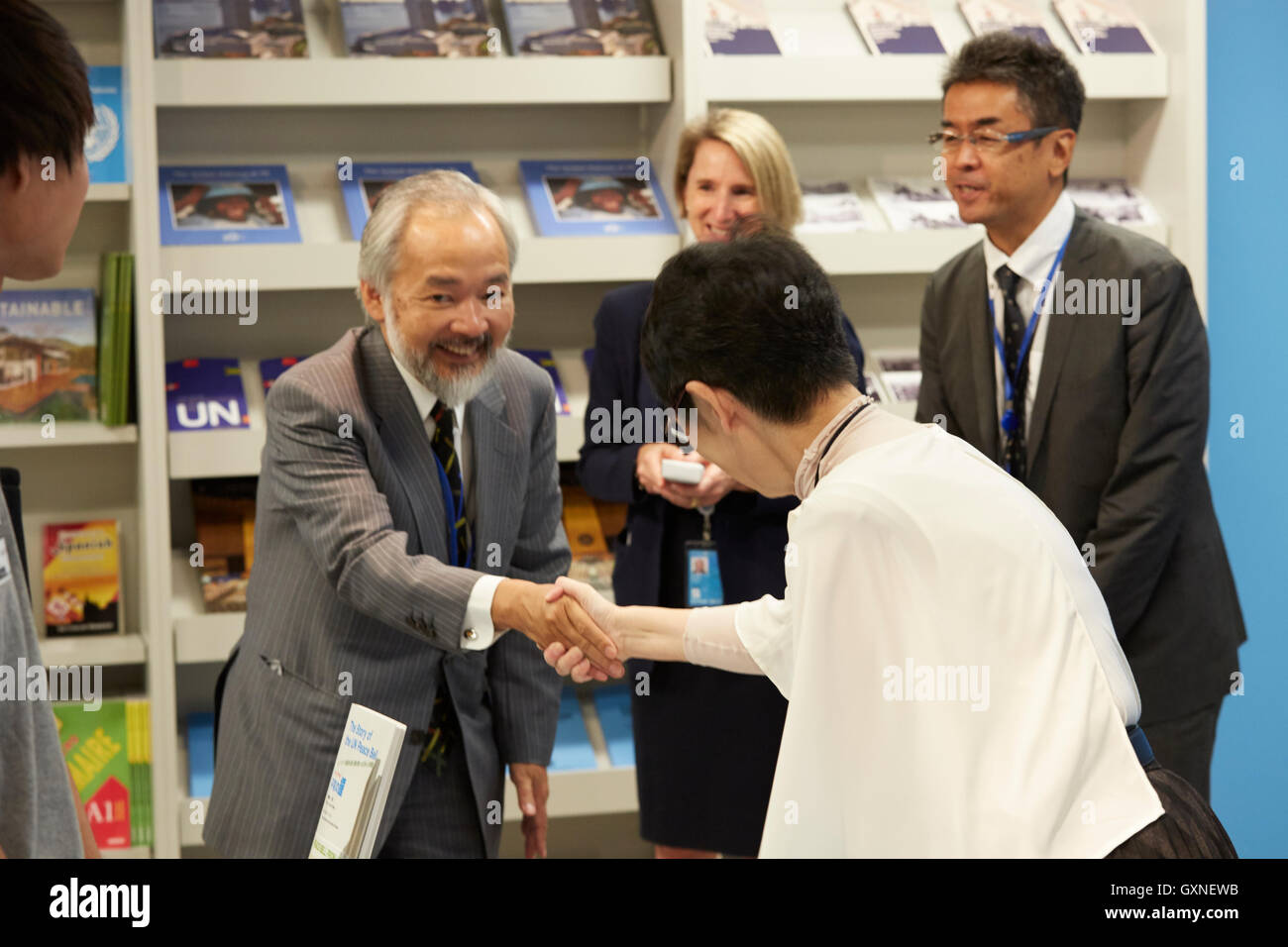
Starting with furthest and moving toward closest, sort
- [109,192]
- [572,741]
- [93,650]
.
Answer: [572,741] < [93,650] < [109,192]

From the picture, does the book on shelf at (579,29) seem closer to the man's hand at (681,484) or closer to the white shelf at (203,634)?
the man's hand at (681,484)

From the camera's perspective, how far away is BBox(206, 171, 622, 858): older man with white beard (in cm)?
210

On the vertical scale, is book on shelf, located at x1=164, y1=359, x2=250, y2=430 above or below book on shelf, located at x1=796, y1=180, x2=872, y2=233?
below

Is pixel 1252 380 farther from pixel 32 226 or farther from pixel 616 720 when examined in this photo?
pixel 32 226

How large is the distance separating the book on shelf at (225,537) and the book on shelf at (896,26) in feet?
7.00

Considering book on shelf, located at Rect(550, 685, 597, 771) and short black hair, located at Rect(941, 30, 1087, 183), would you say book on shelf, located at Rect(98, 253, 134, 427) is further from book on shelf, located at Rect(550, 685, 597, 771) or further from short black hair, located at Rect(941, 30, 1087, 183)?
short black hair, located at Rect(941, 30, 1087, 183)

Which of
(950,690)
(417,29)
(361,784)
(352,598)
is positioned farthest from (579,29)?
(950,690)

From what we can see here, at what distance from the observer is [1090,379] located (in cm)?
277

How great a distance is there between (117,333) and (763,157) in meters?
1.67

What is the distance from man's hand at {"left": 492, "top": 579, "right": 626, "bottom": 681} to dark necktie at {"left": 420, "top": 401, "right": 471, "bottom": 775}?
12 cm

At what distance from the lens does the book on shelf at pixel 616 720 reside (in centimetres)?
377

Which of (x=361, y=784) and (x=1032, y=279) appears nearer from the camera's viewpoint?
(x=361, y=784)

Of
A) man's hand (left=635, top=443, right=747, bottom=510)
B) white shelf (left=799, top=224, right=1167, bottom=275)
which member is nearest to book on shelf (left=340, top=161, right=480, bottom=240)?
white shelf (left=799, top=224, right=1167, bottom=275)
